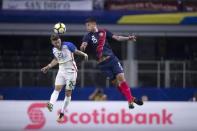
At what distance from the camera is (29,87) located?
32125mm

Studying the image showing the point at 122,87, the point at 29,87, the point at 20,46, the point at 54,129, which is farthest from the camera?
the point at 20,46

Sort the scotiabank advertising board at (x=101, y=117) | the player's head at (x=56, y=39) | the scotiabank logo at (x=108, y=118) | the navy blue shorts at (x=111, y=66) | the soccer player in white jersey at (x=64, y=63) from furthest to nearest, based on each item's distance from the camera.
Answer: the scotiabank logo at (x=108, y=118)
the scotiabank advertising board at (x=101, y=117)
the navy blue shorts at (x=111, y=66)
the soccer player in white jersey at (x=64, y=63)
the player's head at (x=56, y=39)

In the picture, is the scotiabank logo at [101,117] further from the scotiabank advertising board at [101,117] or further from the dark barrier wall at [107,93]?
the dark barrier wall at [107,93]

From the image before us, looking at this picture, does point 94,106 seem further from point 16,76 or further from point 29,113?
point 16,76

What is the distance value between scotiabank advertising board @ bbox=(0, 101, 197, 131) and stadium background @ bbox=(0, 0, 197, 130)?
12.9 ft

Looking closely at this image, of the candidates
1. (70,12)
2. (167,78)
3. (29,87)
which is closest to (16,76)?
(29,87)

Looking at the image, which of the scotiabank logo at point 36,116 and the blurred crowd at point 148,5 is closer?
the scotiabank logo at point 36,116

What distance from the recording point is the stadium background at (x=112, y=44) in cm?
3234

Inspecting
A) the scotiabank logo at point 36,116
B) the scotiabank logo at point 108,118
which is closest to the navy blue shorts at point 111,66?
the scotiabank logo at point 108,118

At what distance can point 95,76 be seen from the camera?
32.5 m

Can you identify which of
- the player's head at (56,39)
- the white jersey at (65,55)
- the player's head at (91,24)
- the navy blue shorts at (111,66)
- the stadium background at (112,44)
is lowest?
the stadium background at (112,44)

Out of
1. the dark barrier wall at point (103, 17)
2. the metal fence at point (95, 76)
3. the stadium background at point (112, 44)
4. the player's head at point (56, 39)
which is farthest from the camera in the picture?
the dark barrier wall at point (103, 17)

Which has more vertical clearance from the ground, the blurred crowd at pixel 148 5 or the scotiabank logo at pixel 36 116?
the blurred crowd at pixel 148 5

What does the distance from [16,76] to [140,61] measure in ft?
16.4
